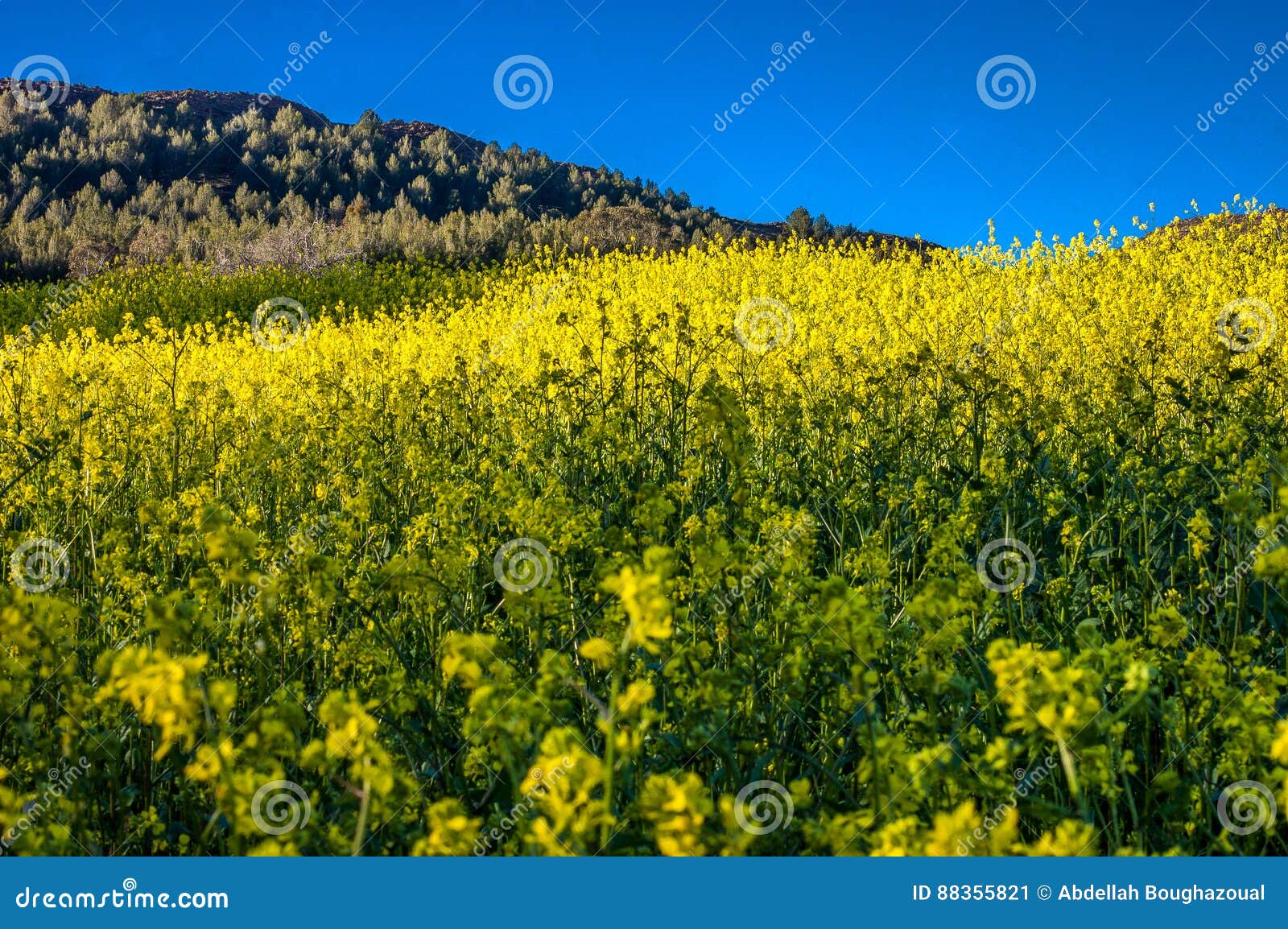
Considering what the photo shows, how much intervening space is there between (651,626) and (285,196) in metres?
30.7

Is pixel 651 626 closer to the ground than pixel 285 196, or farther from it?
closer to the ground

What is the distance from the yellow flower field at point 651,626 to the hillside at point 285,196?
43.1 feet

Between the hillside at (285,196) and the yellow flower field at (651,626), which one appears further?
→ the hillside at (285,196)

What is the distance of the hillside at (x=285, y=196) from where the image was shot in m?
20.7

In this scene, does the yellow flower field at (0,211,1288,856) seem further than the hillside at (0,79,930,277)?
No

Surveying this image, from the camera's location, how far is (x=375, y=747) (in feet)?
5.10

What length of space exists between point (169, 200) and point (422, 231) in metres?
9.21

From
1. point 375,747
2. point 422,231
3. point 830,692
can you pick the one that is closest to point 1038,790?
point 830,692

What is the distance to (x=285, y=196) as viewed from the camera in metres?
28.6

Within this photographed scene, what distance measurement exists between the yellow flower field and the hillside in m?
13.1

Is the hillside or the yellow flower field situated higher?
the hillside

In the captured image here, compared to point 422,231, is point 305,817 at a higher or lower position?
lower

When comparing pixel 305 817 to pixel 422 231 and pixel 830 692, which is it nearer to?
pixel 830 692

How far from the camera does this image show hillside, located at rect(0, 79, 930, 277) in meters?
20.7
